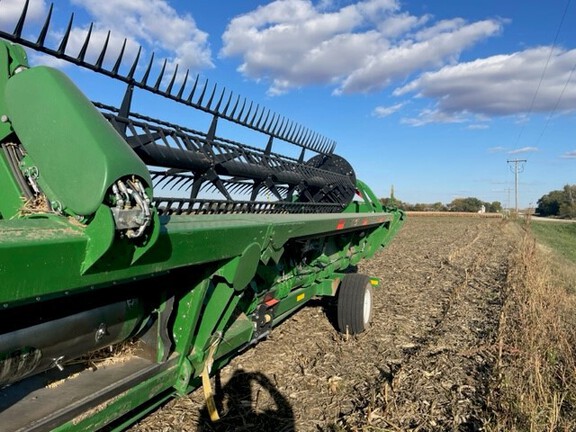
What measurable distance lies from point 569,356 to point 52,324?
4.31 metres

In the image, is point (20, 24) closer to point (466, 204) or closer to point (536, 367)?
point (536, 367)

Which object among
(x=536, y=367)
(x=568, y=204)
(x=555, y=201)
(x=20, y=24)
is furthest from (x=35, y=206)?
(x=555, y=201)

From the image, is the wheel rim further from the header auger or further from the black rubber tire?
the header auger

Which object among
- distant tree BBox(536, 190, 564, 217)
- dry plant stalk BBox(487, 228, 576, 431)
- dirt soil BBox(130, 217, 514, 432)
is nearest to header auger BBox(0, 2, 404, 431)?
dirt soil BBox(130, 217, 514, 432)

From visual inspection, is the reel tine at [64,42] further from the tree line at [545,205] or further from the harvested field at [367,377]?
the tree line at [545,205]

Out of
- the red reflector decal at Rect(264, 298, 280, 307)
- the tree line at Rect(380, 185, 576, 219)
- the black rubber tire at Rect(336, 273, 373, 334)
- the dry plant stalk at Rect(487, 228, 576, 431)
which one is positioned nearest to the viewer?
the dry plant stalk at Rect(487, 228, 576, 431)

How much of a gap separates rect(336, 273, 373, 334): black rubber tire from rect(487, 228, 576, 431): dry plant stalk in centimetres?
143

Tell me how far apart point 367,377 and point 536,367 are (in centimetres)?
130

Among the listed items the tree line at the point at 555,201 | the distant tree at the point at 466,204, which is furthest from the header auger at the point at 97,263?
the tree line at the point at 555,201

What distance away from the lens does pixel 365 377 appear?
13.1 ft

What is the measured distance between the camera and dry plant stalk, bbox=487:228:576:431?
119 inches

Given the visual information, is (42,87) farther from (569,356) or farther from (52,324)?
(569,356)

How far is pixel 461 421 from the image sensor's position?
3186mm

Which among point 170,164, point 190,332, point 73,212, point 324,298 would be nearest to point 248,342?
point 190,332
